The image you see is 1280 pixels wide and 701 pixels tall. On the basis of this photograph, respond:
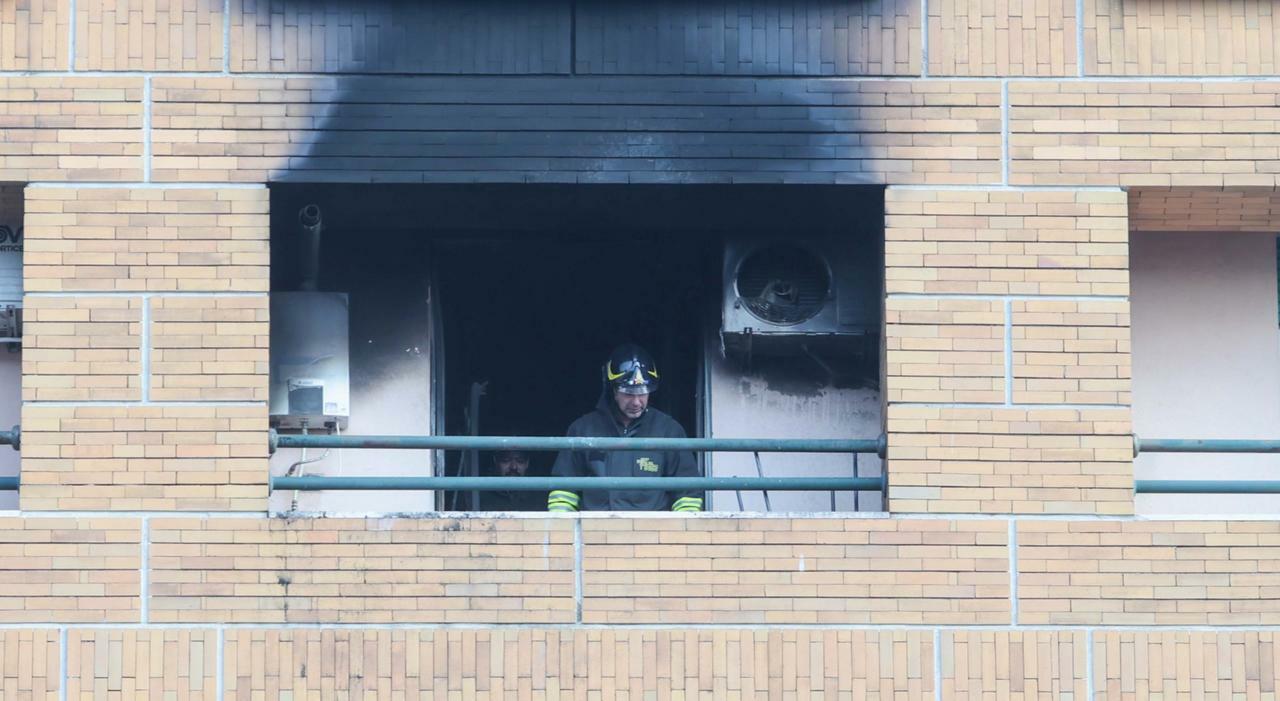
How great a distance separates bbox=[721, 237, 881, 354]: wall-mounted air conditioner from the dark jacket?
75 centimetres

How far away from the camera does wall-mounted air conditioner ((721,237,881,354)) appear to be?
1062 cm

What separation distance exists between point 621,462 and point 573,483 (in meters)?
0.63

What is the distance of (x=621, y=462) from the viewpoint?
33.5ft

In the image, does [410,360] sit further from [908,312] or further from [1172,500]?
[1172,500]

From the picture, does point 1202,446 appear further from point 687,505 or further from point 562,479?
point 562,479

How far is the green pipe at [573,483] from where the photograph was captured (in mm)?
9508

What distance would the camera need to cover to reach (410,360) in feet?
36.1

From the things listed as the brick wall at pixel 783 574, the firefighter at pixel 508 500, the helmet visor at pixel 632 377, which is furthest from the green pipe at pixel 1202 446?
the firefighter at pixel 508 500

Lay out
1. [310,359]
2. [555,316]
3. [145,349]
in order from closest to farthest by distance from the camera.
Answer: [145,349]
[310,359]
[555,316]

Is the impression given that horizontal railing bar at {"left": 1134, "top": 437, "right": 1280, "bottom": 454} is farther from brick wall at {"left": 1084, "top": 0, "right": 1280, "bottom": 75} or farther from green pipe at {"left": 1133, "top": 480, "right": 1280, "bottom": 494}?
brick wall at {"left": 1084, "top": 0, "right": 1280, "bottom": 75}

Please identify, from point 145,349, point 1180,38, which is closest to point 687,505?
point 145,349

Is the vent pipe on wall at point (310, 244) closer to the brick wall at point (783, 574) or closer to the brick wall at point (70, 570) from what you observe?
the brick wall at point (70, 570)

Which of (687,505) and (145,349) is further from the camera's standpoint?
(687,505)

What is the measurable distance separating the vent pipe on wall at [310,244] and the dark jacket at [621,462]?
65.0 inches
